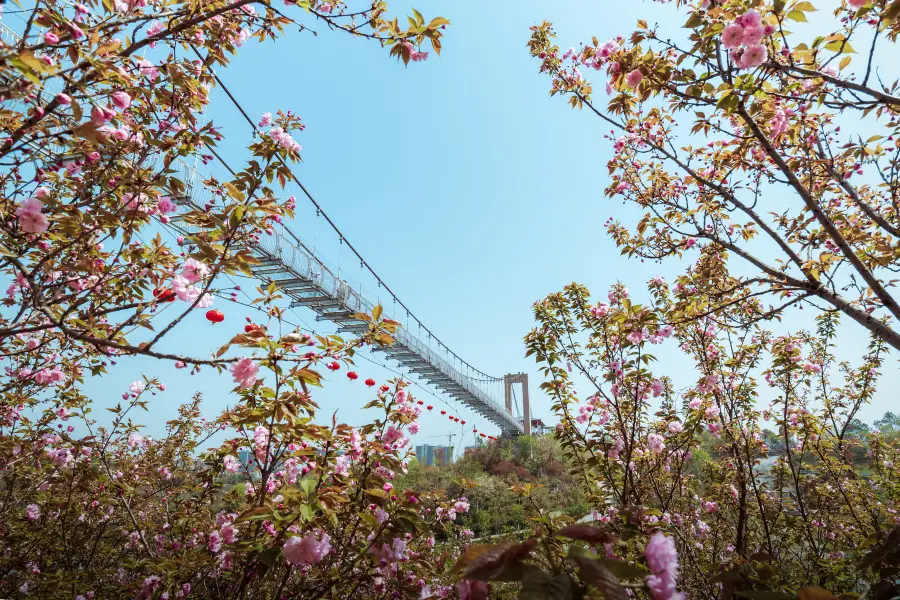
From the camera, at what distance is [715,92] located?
148cm

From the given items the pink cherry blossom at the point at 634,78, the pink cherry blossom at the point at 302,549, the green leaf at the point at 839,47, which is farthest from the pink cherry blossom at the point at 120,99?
the green leaf at the point at 839,47

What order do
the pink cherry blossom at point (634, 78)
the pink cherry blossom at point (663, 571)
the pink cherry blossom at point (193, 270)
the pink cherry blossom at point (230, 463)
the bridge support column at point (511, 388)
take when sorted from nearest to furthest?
1. the pink cherry blossom at point (663, 571)
2. the pink cherry blossom at point (193, 270)
3. the pink cherry blossom at point (634, 78)
4. the pink cherry blossom at point (230, 463)
5. the bridge support column at point (511, 388)

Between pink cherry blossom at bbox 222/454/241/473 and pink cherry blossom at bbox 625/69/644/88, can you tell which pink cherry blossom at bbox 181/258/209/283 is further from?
pink cherry blossom at bbox 625/69/644/88

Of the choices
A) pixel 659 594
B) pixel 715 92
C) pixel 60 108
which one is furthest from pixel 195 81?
pixel 659 594

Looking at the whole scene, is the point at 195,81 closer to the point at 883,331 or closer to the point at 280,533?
the point at 280,533

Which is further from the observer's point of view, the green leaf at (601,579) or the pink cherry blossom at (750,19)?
the pink cherry blossom at (750,19)

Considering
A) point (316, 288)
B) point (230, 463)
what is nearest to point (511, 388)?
point (316, 288)

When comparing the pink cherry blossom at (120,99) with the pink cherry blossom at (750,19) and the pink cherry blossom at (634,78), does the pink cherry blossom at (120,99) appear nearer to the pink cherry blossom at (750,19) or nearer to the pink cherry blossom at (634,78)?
the pink cherry blossom at (634,78)

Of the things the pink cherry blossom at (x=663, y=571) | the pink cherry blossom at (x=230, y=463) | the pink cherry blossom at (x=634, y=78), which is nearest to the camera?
the pink cherry blossom at (x=663, y=571)

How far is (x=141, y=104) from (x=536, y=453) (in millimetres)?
13026

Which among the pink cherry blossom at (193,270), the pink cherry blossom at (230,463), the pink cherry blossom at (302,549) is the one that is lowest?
the pink cherry blossom at (302,549)

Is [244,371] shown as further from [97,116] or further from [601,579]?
[601,579]

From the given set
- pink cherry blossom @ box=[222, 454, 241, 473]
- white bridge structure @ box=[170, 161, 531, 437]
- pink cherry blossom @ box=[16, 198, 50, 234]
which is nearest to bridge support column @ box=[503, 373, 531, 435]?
white bridge structure @ box=[170, 161, 531, 437]

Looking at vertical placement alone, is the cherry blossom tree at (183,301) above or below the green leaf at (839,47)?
below
